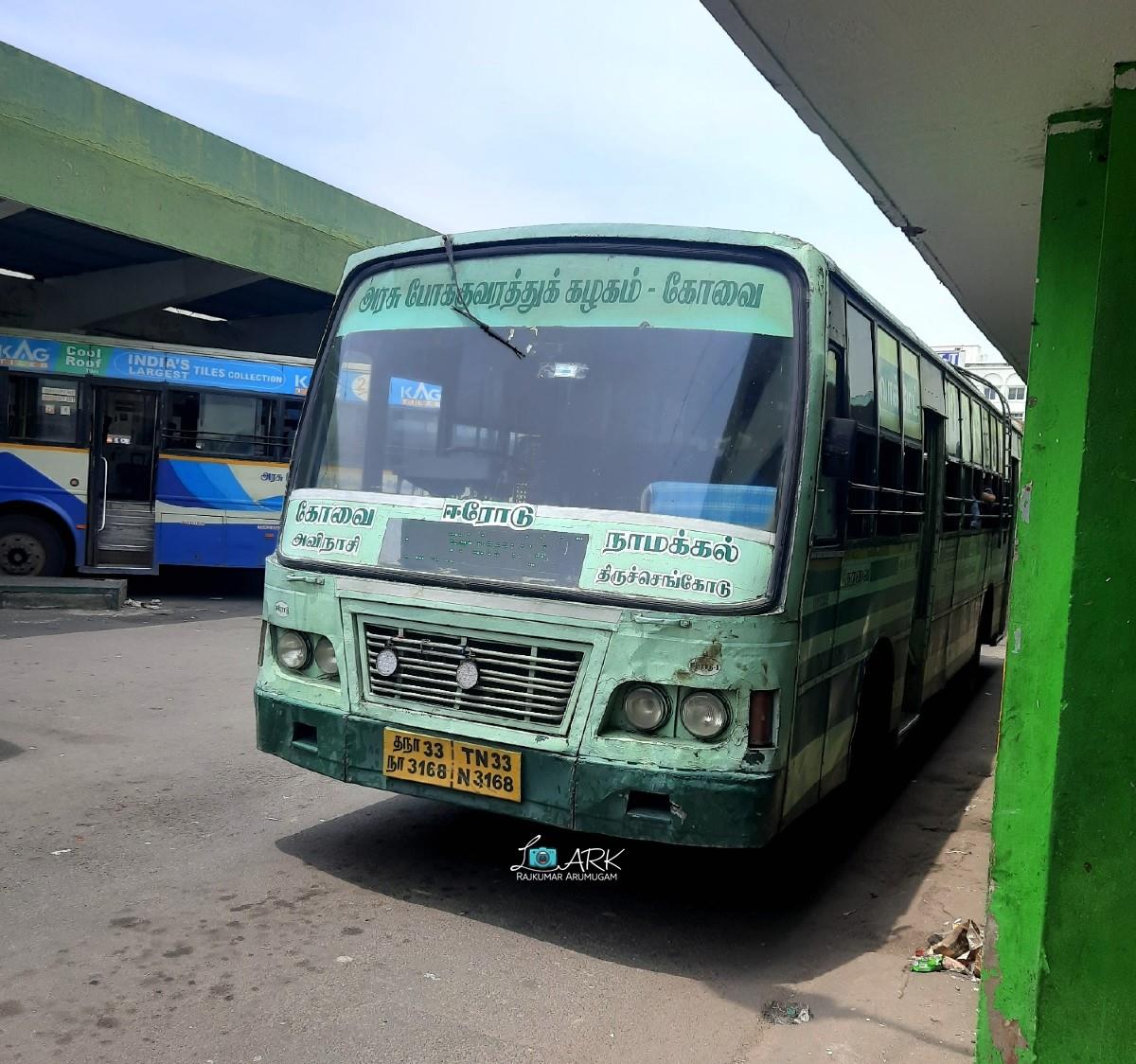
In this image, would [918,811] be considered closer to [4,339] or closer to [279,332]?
[4,339]

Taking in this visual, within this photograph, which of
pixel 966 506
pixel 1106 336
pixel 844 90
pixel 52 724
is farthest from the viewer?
pixel 966 506

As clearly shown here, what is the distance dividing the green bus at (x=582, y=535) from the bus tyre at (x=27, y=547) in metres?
10.4

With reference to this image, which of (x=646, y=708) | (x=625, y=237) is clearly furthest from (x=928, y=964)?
(x=625, y=237)

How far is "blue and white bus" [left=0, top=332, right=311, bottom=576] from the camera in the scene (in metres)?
13.9

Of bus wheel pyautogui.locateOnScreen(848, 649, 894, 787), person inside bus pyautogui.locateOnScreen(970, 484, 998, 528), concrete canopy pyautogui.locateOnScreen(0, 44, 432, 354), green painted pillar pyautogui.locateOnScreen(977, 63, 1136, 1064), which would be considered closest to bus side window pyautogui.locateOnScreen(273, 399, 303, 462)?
concrete canopy pyautogui.locateOnScreen(0, 44, 432, 354)

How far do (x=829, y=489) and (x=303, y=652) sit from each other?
2293 millimetres

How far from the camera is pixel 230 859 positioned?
16.0 feet

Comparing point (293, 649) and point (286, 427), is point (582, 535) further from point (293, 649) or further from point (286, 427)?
point (286, 427)

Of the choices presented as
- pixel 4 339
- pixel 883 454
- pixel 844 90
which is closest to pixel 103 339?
pixel 4 339

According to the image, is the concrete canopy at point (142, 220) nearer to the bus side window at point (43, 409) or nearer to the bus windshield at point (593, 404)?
the bus side window at point (43, 409)

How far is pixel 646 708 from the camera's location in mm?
4113

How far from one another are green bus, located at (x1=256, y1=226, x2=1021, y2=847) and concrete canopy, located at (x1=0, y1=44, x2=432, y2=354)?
34.7 ft

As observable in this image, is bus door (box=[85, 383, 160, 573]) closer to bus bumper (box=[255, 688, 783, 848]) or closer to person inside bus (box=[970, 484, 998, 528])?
person inside bus (box=[970, 484, 998, 528])

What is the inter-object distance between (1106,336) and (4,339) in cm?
1397
